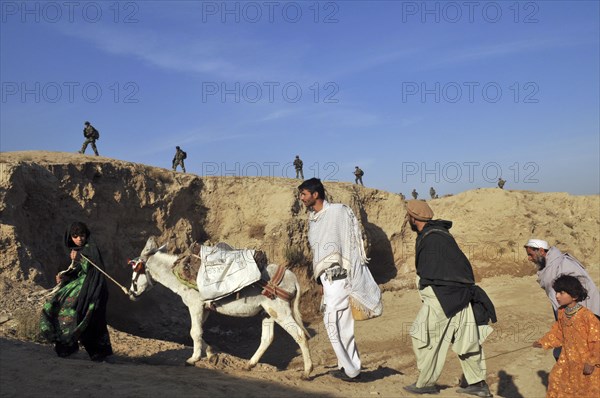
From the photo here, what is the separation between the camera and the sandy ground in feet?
15.0

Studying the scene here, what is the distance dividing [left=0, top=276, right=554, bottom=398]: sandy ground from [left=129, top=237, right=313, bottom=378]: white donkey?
1.27ft

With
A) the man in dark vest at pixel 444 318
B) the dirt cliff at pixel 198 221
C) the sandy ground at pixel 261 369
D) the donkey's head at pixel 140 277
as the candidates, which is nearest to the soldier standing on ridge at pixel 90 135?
the dirt cliff at pixel 198 221

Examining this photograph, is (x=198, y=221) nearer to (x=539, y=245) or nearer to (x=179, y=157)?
(x=179, y=157)

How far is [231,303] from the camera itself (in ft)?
20.9

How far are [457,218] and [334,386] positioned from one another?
15.9 metres

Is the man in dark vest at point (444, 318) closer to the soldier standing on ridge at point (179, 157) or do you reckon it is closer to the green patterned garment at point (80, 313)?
the green patterned garment at point (80, 313)

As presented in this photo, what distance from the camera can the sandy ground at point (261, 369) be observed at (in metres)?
4.56

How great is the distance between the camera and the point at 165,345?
7469 millimetres

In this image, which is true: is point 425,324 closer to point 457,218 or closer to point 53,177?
point 53,177

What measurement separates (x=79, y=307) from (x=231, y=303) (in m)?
1.77

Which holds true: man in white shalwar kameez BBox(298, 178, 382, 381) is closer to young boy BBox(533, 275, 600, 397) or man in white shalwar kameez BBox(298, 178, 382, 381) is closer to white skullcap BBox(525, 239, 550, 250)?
young boy BBox(533, 275, 600, 397)

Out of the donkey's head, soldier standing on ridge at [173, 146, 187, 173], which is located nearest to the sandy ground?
the donkey's head

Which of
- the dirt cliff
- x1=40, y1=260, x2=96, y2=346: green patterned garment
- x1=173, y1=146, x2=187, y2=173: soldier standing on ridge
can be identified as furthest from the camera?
x1=173, y1=146, x2=187, y2=173: soldier standing on ridge

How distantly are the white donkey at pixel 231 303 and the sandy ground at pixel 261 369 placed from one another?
1.27 ft
